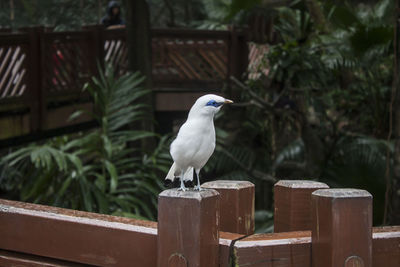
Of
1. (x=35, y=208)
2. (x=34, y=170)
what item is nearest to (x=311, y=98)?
(x=34, y=170)

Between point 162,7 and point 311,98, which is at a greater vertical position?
point 162,7

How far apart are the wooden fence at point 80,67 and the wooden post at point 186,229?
487cm

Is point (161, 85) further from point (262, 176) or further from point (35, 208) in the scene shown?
point (35, 208)

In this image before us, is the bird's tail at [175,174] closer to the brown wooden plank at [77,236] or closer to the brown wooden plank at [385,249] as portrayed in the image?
the brown wooden plank at [77,236]

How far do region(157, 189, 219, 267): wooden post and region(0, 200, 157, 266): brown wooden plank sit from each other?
0.10 meters

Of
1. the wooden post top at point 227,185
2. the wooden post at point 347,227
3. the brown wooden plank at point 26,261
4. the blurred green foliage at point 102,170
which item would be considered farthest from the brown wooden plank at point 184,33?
the wooden post at point 347,227

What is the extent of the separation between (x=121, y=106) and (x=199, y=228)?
354 cm

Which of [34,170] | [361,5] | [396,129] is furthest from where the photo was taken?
[361,5]

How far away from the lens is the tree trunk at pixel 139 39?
6.55m

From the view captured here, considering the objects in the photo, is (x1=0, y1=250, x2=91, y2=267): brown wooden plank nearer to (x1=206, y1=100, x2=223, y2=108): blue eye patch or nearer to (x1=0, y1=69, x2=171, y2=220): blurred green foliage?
(x1=206, y1=100, x2=223, y2=108): blue eye patch

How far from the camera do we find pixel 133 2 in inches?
259

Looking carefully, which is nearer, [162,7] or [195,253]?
[195,253]

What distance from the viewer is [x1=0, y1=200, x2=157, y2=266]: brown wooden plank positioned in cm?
161

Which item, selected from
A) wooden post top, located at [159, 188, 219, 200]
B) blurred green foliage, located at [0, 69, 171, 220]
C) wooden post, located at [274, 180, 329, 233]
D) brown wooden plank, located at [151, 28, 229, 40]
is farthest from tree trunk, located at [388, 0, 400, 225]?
brown wooden plank, located at [151, 28, 229, 40]
